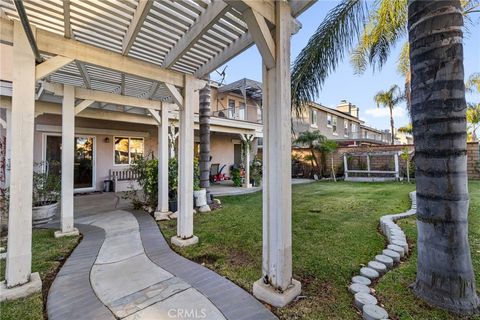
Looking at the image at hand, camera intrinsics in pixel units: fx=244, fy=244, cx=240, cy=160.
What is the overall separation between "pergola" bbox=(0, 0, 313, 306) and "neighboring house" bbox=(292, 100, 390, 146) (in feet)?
44.0

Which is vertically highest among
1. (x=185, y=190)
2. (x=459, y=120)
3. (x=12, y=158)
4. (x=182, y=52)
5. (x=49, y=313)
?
(x=182, y=52)

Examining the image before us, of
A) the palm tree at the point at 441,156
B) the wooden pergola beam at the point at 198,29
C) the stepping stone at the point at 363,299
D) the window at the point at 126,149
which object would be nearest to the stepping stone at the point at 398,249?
the palm tree at the point at 441,156

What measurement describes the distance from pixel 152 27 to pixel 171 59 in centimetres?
62

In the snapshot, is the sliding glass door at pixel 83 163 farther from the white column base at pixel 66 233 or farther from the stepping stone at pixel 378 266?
the stepping stone at pixel 378 266

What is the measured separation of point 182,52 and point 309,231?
12.7 feet

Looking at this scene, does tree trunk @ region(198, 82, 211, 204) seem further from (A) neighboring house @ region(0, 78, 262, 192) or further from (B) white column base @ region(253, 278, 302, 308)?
(B) white column base @ region(253, 278, 302, 308)

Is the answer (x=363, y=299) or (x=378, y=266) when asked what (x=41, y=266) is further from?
(x=378, y=266)

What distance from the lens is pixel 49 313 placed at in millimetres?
2352

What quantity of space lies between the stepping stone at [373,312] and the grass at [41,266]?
297 cm

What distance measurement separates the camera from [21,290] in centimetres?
262

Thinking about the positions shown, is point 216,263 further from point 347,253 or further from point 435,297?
point 435,297

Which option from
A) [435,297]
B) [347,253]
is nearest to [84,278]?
[347,253]

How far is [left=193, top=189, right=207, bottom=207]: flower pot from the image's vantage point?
6.61m

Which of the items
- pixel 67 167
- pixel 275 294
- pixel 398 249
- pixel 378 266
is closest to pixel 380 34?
pixel 398 249
